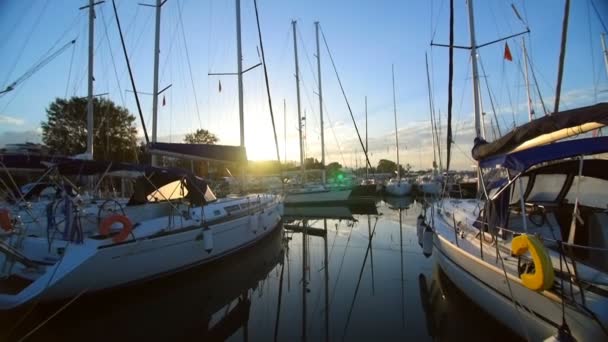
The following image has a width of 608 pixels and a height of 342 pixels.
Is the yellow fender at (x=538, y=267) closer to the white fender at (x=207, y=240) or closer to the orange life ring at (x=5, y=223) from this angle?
the white fender at (x=207, y=240)

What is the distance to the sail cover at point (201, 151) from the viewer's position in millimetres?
9742

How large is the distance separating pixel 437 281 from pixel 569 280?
153 inches

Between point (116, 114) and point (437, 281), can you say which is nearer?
point (437, 281)

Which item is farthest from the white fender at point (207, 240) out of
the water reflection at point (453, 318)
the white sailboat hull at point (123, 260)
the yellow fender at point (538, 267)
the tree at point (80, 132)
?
the tree at point (80, 132)

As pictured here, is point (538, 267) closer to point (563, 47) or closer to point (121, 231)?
point (121, 231)


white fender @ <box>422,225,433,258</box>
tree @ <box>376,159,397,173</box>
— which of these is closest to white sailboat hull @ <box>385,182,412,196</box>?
white fender @ <box>422,225,433,258</box>

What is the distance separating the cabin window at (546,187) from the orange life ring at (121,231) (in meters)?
7.28

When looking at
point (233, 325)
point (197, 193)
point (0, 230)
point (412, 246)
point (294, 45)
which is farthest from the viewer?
point (294, 45)

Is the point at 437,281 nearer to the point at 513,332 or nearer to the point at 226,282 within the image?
the point at 513,332

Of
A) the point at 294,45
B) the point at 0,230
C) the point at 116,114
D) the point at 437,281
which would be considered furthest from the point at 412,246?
the point at 116,114

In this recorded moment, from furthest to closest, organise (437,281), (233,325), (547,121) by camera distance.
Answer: (437,281) < (233,325) < (547,121)

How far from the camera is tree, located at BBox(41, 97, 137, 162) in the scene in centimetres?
3091

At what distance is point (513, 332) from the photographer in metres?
4.43

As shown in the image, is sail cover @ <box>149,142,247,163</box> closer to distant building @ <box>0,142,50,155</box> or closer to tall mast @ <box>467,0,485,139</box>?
distant building @ <box>0,142,50,155</box>
